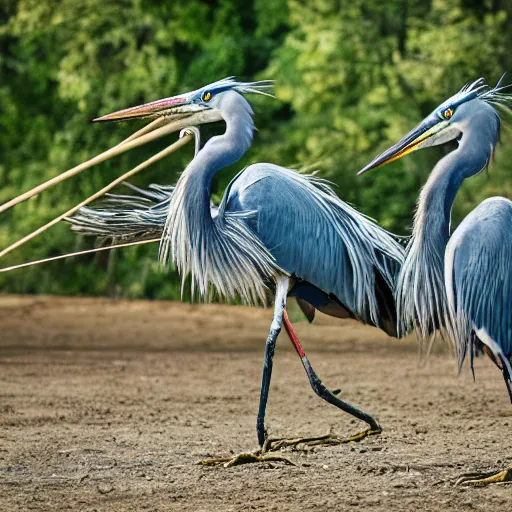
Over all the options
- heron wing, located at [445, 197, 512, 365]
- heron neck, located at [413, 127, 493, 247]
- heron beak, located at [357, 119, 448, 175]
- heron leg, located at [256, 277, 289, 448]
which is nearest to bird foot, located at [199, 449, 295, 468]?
heron leg, located at [256, 277, 289, 448]

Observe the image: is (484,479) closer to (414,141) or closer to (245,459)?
(245,459)

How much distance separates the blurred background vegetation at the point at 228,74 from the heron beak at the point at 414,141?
843 centimetres

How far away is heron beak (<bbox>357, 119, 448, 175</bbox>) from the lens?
202 inches

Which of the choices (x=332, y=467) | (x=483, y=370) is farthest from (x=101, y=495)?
(x=483, y=370)

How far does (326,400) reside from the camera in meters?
5.75

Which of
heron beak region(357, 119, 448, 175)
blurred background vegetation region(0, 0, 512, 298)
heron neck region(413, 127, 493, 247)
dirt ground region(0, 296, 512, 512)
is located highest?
blurred background vegetation region(0, 0, 512, 298)

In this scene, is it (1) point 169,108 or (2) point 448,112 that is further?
(1) point 169,108

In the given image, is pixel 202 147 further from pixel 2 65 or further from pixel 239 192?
pixel 2 65

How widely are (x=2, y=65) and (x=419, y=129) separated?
1497cm

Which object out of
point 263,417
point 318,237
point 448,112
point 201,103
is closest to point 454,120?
point 448,112

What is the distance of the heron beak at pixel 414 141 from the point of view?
5.14m

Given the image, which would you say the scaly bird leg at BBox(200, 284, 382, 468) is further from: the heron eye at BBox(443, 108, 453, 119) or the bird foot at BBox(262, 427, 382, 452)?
the heron eye at BBox(443, 108, 453, 119)

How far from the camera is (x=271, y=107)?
1744cm

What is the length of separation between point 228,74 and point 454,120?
12.6m
